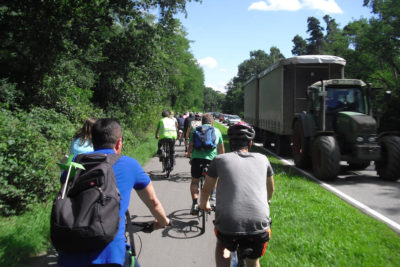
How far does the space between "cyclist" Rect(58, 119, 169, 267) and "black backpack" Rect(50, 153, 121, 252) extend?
3.7 inches

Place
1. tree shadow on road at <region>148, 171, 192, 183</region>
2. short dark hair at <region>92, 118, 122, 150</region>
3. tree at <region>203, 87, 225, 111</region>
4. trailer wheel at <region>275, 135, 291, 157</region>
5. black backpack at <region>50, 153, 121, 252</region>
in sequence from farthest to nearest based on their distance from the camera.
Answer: tree at <region>203, 87, 225, 111</region> < trailer wheel at <region>275, 135, 291, 157</region> < tree shadow on road at <region>148, 171, 192, 183</region> < short dark hair at <region>92, 118, 122, 150</region> < black backpack at <region>50, 153, 121, 252</region>

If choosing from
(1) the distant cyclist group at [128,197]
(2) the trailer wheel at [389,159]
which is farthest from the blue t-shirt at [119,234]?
(2) the trailer wheel at [389,159]

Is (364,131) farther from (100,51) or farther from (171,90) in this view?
(171,90)

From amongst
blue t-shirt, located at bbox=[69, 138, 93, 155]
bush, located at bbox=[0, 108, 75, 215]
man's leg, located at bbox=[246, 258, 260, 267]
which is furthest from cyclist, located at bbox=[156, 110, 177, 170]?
man's leg, located at bbox=[246, 258, 260, 267]

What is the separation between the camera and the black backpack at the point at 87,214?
1964 mm

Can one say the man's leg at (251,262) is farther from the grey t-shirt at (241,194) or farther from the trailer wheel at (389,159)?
the trailer wheel at (389,159)

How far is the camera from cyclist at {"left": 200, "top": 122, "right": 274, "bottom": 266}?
2.82 metres

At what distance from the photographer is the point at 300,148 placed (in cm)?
1170

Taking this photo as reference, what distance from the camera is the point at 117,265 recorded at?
7.15 ft

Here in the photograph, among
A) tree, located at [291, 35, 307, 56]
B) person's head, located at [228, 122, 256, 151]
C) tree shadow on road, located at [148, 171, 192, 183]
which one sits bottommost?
tree shadow on road, located at [148, 171, 192, 183]

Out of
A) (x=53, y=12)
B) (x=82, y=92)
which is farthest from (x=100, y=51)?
(x=53, y=12)

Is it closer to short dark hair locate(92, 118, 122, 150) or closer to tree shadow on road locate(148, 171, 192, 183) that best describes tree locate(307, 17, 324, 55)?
tree shadow on road locate(148, 171, 192, 183)

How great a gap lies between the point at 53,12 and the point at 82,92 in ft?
11.7

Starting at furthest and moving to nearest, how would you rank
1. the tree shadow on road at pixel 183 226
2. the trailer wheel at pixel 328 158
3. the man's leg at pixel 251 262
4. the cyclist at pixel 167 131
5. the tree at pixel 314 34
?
1. the tree at pixel 314 34
2. the cyclist at pixel 167 131
3. the trailer wheel at pixel 328 158
4. the tree shadow on road at pixel 183 226
5. the man's leg at pixel 251 262
